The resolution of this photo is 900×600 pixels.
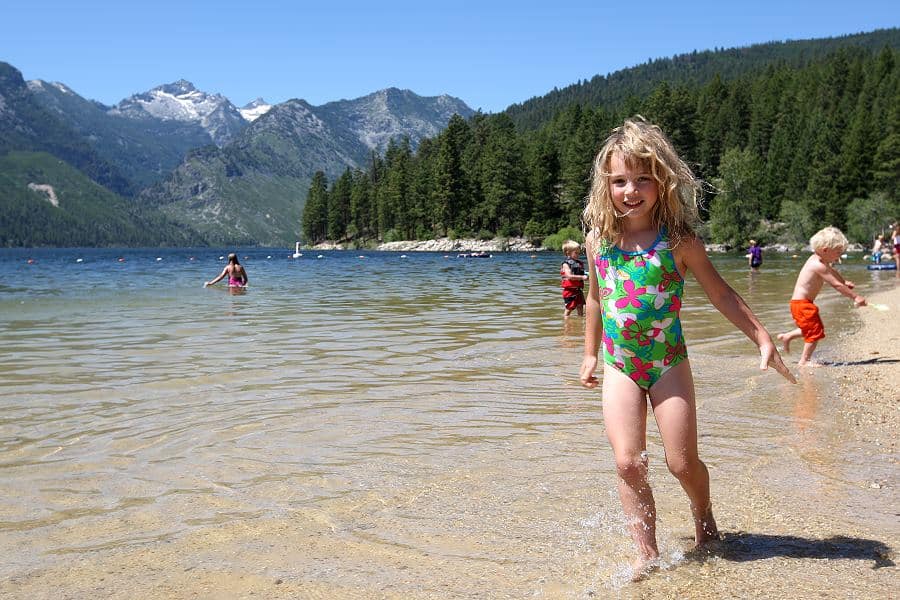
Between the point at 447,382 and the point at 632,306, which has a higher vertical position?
the point at 632,306

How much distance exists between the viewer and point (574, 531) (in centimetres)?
434

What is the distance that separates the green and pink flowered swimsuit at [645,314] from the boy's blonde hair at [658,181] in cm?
10

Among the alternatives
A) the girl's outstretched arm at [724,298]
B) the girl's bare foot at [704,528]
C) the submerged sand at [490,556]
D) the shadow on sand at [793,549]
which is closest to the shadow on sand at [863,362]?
the submerged sand at [490,556]

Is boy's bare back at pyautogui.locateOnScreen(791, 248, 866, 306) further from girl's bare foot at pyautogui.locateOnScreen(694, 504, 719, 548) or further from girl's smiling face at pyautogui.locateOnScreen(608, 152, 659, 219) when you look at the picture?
girl's smiling face at pyautogui.locateOnScreen(608, 152, 659, 219)

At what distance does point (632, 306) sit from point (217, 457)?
371cm

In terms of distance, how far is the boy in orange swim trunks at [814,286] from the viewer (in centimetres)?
1027

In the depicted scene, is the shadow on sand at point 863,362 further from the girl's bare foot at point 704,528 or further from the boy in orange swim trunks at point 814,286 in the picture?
the girl's bare foot at point 704,528

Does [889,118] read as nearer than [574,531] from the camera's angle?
No

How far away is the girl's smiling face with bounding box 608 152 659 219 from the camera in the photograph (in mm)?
3857

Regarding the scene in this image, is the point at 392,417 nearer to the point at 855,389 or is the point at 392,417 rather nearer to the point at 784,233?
the point at 855,389

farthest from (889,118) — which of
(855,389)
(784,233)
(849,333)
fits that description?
(855,389)

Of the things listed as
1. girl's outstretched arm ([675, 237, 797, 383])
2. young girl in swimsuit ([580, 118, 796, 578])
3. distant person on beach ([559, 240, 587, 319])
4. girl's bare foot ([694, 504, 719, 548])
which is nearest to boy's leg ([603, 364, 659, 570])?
young girl in swimsuit ([580, 118, 796, 578])

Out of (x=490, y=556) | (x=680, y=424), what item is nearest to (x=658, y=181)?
(x=680, y=424)

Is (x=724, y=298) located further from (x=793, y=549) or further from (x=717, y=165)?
(x=717, y=165)
